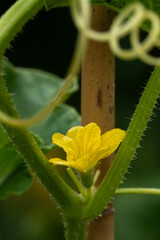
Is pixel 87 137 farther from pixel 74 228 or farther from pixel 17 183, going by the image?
pixel 17 183

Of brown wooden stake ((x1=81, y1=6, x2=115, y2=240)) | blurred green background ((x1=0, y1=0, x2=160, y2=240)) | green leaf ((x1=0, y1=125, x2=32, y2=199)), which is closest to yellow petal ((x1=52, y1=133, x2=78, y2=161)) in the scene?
brown wooden stake ((x1=81, y1=6, x2=115, y2=240))

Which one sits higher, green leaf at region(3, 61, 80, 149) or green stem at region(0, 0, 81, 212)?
green stem at region(0, 0, 81, 212)

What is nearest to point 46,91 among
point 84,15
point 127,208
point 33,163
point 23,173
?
point 23,173

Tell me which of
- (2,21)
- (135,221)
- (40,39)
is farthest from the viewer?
(40,39)

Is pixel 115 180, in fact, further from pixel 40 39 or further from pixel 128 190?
pixel 40 39

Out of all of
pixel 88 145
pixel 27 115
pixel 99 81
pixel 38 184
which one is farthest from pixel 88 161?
pixel 38 184

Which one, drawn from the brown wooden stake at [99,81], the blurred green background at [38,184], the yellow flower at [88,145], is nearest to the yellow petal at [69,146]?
Answer: the yellow flower at [88,145]

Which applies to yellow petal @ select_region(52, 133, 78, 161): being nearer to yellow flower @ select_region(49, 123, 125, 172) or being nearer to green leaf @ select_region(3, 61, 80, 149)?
yellow flower @ select_region(49, 123, 125, 172)
